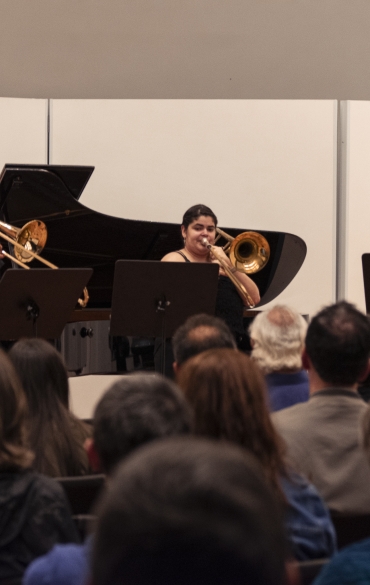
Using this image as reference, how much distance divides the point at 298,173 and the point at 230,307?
7.10 feet

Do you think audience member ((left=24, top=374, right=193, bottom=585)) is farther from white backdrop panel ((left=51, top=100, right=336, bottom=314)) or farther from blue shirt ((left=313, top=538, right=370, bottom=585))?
white backdrop panel ((left=51, top=100, right=336, bottom=314))

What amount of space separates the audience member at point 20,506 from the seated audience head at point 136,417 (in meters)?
0.38

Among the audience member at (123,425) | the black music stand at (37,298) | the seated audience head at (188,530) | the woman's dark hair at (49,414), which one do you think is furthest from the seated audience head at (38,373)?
the black music stand at (37,298)

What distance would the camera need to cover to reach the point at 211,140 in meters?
6.44

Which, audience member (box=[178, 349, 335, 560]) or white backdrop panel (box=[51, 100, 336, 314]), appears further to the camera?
white backdrop panel (box=[51, 100, 336, 314])

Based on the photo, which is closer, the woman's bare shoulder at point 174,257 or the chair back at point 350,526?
the chair back at point 350,526

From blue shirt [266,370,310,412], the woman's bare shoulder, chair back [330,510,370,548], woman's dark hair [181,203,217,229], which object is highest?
woman's dark hair [181,203,217,229]

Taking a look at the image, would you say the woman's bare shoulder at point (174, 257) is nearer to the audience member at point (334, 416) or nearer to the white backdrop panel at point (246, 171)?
the white backdrop panel at point (246, 171)

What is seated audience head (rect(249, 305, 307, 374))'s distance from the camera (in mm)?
2596

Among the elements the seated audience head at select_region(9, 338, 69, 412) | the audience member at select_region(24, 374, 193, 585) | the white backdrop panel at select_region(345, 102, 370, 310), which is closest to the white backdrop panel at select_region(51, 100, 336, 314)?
the white backdrop panel at select_region(345, 102, 370, 310)

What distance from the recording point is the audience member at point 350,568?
1.02 metres

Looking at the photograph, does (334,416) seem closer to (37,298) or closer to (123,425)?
(123,425)

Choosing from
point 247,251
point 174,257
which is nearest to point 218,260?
point 174,257

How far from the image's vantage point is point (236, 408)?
1.54m
